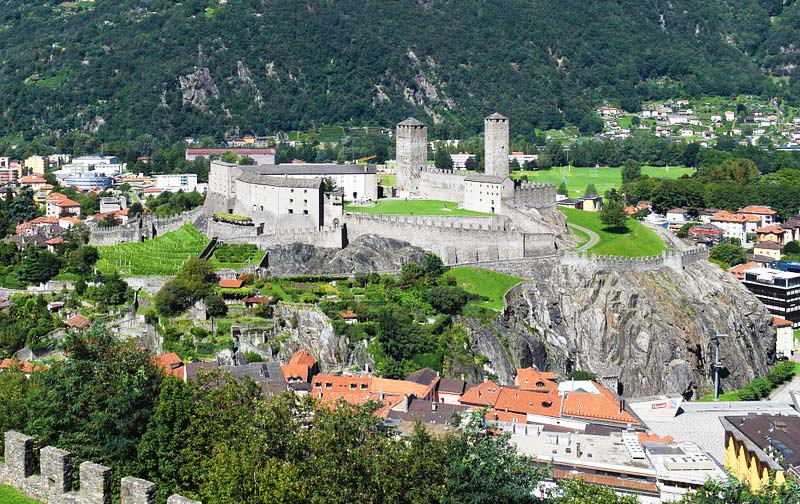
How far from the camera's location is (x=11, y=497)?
15.2m

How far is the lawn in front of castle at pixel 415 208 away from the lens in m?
58.7

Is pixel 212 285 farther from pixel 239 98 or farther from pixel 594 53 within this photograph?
pixel 594 53

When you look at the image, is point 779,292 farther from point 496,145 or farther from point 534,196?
point 496,145

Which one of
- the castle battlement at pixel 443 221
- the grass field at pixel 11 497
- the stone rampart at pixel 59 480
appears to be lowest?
the grass field at pixel 11 497

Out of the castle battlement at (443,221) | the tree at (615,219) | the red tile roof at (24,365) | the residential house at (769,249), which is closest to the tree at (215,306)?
the red tile roof at (24,365)

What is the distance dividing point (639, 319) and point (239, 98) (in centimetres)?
10004

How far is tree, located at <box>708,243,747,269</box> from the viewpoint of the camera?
230 ft

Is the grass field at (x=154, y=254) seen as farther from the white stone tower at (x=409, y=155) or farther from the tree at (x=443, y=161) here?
the tree at (x=443, y=161)

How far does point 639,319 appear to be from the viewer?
5266cm

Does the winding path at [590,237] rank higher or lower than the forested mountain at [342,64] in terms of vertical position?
lower

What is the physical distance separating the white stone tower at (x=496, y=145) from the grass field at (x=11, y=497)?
5217 centimetres

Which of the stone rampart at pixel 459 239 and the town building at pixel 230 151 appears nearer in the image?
the stone rampart at pixel 459 239

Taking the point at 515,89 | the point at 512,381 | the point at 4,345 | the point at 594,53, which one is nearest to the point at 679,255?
the point at 512,381

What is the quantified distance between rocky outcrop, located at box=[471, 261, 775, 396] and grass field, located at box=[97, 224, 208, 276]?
1572 cm
